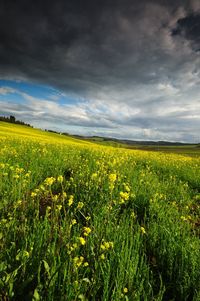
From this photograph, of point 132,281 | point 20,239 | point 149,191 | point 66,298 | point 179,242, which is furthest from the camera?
point 149,191

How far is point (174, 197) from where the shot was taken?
6.24 m

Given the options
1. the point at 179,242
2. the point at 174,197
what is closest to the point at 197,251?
the point at 179,242

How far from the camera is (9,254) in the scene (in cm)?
264

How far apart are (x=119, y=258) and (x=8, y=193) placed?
263cm

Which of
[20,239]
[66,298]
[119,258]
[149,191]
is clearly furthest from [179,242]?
[149,191]

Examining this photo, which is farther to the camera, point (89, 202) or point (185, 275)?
point (89, 202)

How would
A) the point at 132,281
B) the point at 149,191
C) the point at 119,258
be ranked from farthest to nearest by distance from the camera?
the point at 149,191, the point at 119,258, the point at 132,281

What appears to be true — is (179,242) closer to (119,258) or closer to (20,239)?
(119,258)

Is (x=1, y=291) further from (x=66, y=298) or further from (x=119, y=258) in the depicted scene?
(x=119, y=258)

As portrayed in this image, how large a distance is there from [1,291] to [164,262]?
1938 millimetres

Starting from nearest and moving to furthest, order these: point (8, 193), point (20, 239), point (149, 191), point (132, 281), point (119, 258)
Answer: point (132, 281), point (119, 258), point (20, 239), point (8, 193), point (149, 191)

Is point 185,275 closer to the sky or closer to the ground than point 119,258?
closer to the ground

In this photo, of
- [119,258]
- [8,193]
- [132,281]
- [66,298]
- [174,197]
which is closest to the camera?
[66,298]

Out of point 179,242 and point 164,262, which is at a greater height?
point 179,242
